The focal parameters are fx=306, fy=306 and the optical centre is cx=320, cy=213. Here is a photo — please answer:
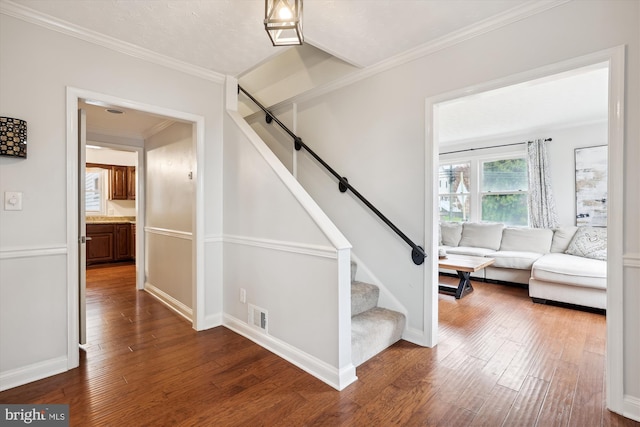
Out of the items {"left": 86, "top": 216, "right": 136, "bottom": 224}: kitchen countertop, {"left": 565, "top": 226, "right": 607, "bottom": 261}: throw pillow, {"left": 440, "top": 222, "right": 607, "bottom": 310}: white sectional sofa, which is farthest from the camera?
{"left": 86, "top": 216, "right": 136, "bottom": 224}: kitchen countertop

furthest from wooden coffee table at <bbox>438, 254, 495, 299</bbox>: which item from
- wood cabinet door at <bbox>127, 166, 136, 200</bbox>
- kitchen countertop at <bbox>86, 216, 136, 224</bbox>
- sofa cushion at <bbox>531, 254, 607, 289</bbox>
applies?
wood cabinet door at <bbox>127, 166, 136, 200</bbox>

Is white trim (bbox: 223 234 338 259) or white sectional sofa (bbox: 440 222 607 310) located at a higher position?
white trim (bbox: 223 234 338 259)

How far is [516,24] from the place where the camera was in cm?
200

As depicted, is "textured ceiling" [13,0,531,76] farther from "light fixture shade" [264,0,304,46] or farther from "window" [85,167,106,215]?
"window" [85,167,106,215]

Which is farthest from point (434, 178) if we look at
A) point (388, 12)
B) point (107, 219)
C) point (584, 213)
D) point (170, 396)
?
point (107, 219)

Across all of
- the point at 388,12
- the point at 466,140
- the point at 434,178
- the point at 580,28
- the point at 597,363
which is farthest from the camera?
the point at 466,140

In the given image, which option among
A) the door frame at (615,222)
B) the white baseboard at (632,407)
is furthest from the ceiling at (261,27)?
the white baseboard at (632,407)

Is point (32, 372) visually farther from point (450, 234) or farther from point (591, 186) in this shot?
point (591, 186)

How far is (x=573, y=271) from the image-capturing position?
3.40 metres

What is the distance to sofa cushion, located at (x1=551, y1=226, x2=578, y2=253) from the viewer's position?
447 centimetres

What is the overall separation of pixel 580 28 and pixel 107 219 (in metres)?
7.97

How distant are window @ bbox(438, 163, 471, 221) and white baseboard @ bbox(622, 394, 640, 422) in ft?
15.0

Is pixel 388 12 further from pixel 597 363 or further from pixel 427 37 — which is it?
pixel 597 363

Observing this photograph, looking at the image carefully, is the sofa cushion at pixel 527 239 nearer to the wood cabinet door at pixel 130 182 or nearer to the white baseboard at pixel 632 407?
the white baseboard at pixel 632 407
